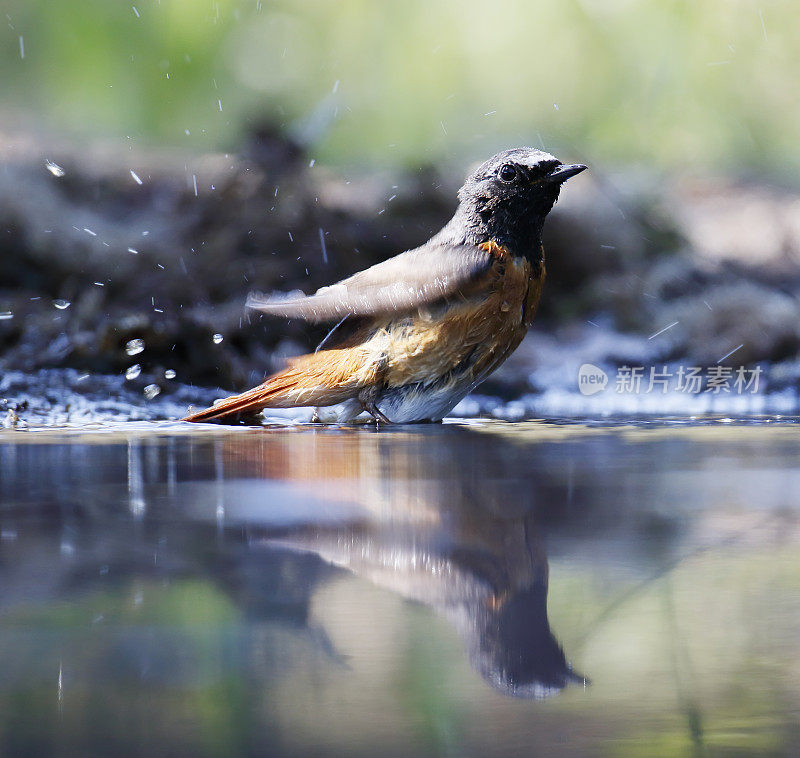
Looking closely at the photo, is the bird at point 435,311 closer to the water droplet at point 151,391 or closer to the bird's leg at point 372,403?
the bird's leg at point 372,403

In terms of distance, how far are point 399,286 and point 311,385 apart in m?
0.49

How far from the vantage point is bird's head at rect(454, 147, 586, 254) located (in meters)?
3.69

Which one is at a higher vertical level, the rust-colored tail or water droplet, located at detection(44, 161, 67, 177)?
water droplet, located at detection(44, 161, 67, 177)

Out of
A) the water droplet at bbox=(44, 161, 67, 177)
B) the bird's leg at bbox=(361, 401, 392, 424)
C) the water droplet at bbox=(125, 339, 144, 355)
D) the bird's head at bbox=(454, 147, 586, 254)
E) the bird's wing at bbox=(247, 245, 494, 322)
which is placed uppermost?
the water droplet at bbox=(44, 161, 67, 177)

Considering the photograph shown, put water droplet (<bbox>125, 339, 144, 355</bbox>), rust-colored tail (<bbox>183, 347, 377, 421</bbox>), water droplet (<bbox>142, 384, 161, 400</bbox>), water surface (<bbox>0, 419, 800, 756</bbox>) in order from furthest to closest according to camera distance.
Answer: water droplet (<bbox>125, 339, 144, 355</bbox>), water droplet (<bbox>142, 384, 161, 400</bbox>), rust-colored tail (<bbox>183, 347, 377, 421</bbox>), water surface (<bbox>0, 419, 800, 756</bbox>)

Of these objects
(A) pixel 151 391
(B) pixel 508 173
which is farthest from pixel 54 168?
(B) pixel 508 173

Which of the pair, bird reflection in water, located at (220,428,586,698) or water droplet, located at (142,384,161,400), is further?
water droplet, located at (142,384,161,400)

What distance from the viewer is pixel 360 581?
3.82 feet

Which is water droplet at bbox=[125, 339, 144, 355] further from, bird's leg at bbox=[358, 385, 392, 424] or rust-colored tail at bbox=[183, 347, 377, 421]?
bird's leg at bbox=[358, 385, 392, 424]

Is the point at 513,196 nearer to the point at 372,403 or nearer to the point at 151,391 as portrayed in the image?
the point at 372,403

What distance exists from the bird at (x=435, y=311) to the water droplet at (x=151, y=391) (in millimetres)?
1515

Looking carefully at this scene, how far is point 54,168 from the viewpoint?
595 cm

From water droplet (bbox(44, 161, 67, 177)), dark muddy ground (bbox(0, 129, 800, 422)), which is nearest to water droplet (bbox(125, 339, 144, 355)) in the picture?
dark muddy ground (bbox(0, 129, 800, 422))

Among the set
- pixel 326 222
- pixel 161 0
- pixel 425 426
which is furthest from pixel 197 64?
pixel 425 426
